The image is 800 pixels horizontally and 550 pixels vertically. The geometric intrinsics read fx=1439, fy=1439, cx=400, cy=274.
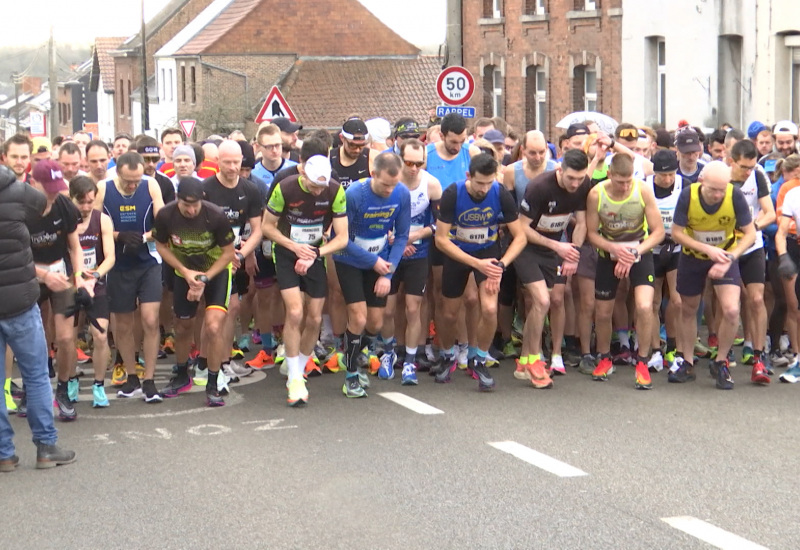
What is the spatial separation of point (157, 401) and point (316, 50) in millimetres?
67277

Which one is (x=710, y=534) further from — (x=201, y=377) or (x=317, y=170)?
(x=201, y=377)

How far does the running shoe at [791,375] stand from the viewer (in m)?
12.2

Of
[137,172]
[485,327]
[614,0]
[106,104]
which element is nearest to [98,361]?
[137,172]

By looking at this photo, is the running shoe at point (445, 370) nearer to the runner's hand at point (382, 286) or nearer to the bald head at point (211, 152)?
the runner's hand at point (382, 286)

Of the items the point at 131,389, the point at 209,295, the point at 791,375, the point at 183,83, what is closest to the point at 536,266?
the point at 791,375

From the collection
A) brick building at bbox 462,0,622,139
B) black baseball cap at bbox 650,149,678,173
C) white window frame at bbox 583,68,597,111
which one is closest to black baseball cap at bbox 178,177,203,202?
black baseball cap at bbox 650,149,678,173

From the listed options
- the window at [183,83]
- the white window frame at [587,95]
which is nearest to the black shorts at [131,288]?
the white window frame at [587,95]

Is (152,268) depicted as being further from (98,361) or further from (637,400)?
(637,400)

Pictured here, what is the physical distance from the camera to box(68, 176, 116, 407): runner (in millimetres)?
11188

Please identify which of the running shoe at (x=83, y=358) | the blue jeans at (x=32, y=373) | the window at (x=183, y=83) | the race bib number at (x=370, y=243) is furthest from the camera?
the window at (x=183, y=83)

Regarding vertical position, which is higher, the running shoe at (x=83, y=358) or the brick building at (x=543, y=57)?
the brick building at (x=543, y=57)

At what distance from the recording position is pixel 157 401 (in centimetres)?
1176

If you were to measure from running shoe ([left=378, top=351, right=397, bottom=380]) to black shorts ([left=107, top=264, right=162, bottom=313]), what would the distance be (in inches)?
84.6

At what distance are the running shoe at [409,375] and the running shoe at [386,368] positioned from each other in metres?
0.28
